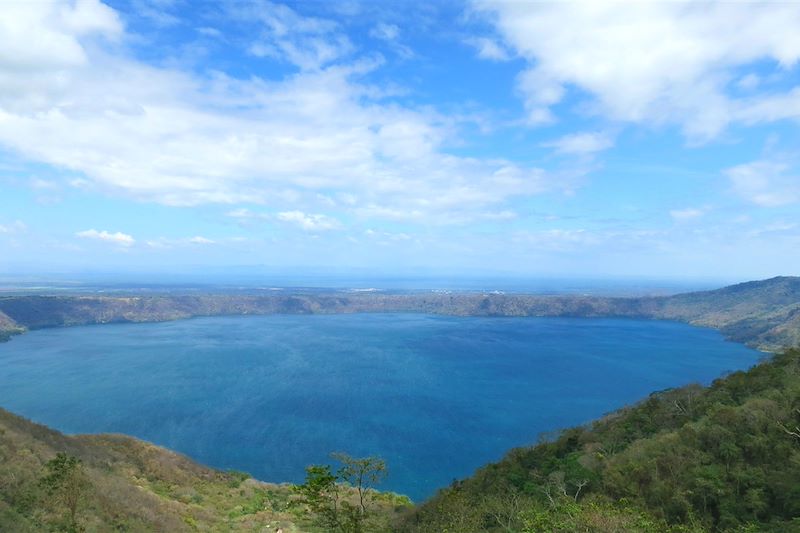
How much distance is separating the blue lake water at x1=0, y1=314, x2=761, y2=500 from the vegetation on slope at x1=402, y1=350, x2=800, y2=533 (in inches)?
796

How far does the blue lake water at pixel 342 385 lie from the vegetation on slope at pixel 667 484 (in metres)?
20.2

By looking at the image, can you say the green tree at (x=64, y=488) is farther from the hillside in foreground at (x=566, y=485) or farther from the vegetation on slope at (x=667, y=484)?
the vegetation on slope at (x=667, y=484)

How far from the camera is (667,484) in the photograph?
22.1 m

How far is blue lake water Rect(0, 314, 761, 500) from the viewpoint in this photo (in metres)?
56.7

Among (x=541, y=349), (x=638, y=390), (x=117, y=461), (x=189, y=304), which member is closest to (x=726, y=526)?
(x=117, y=461)

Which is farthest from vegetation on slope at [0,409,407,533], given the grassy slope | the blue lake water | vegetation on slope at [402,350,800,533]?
the blue lake water

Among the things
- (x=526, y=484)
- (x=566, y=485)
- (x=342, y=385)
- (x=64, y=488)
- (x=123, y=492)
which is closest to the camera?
(x=64, y=488)

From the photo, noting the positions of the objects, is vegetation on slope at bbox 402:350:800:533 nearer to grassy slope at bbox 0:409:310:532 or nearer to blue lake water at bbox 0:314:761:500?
grassy slope at bbox 0:409:310:532

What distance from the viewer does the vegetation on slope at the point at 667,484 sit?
1764 centimetres

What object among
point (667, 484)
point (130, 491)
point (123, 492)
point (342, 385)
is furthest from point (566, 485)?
point (342, 385)

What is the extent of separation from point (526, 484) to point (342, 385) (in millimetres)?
61732

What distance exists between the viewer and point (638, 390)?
282 ft

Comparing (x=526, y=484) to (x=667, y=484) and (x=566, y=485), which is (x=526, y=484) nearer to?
(x=566, y=485)

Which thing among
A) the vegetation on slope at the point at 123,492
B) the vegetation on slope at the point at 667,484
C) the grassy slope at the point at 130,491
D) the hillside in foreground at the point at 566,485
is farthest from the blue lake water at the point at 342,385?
the vegetation on slope at the point at 667,484
